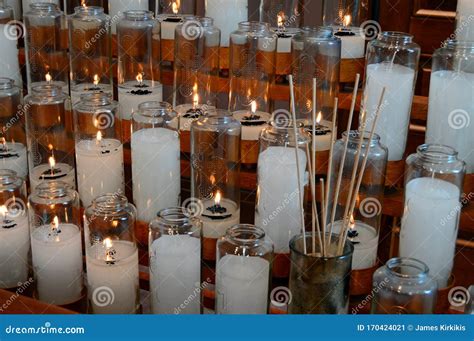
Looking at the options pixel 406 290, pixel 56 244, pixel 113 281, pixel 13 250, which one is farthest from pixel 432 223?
pixel 13 250

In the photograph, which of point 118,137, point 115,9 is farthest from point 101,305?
point 115,9

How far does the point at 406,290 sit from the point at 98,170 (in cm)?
75

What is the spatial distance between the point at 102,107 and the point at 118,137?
8 centimetres

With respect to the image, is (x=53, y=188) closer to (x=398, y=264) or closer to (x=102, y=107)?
(x=102, y=107)

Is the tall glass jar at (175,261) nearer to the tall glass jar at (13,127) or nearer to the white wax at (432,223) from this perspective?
the white wax at (432,223)

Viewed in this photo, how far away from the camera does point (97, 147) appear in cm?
163

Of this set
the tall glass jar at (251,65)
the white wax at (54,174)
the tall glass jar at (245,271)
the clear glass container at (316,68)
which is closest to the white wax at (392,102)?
the clear glass container at (316,68)

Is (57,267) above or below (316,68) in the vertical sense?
below

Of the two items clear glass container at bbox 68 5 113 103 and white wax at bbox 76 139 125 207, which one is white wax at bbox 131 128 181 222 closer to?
white wax at bbox 76 139 125 207

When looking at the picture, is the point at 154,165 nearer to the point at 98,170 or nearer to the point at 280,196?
the point at 98,170

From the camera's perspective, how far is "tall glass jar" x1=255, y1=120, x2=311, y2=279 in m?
1.37

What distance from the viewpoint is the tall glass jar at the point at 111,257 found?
1298 mm

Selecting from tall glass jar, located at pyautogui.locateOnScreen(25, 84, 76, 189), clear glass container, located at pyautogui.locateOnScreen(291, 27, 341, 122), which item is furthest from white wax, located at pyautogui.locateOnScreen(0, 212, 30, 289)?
clear glass container, located at pyautogui.locateOnScreen(291, 27, 341, 122)

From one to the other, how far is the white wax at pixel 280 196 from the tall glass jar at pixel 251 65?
41 cm
